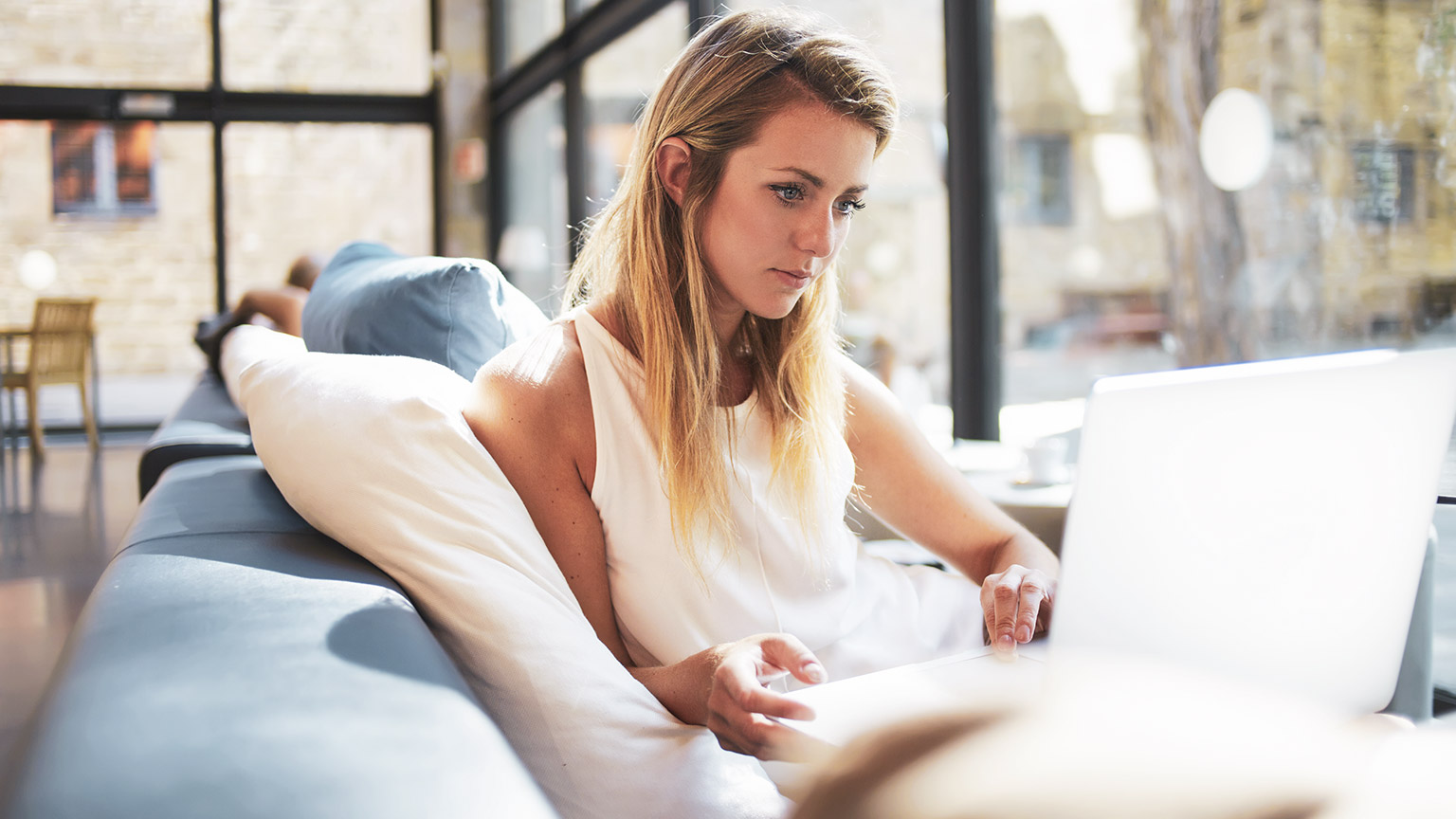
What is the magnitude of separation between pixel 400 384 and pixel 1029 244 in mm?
2169

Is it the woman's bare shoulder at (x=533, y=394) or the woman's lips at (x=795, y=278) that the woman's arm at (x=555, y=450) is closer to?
the woman's bare shoulder at (x=533, y=394)

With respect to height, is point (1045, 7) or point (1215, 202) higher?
point (1045, 7)

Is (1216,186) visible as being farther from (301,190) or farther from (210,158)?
(210,158)

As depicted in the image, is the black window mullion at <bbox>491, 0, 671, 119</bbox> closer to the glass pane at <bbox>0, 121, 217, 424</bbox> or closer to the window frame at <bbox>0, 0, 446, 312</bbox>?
the window frame at <bbox>0, 0, 446, 312</bbox>

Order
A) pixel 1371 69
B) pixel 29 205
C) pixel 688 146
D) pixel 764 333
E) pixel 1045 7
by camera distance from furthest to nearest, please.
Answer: pixel 29 205 → pixel 1045 7 → pixel 1371 69 → pixel 764 333 → pixel 688 146

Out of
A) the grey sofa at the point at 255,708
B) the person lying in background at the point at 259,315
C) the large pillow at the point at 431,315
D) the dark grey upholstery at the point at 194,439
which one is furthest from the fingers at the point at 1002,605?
the person lying in background at the point at 259,315

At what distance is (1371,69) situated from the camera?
1924 mm

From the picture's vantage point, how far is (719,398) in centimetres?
138

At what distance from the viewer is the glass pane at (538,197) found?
6.89 m

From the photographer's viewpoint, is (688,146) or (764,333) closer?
(688,146)

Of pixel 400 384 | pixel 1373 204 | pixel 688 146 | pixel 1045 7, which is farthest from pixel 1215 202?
pixel 400 384

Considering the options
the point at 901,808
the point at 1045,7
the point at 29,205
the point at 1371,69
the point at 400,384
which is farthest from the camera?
the point at 29,205

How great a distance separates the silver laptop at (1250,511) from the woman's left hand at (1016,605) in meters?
0.25

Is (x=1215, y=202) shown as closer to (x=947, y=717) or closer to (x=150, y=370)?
(x=947, y=717)
